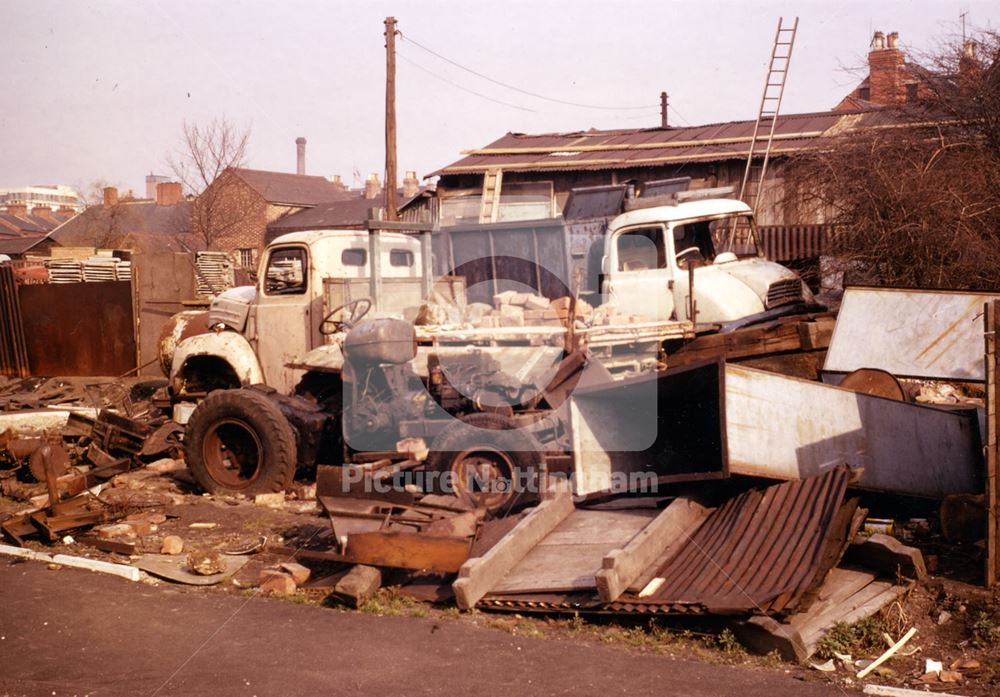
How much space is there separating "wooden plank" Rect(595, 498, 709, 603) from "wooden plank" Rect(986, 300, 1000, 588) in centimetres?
174

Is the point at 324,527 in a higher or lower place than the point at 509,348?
lower

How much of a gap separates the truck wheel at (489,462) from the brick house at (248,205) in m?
29.6

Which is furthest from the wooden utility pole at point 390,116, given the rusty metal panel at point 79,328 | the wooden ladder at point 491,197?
the rusty metal panel at point 79,328

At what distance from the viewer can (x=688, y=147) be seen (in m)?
21.1

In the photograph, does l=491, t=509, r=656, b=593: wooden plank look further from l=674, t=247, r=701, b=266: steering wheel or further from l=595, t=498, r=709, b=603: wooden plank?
l=674, t=247, r=701, b=266: steering wheel

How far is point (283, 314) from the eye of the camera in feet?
32.4

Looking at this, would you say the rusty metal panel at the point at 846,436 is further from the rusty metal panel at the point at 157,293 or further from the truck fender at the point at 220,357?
the rusty metal panel at the point at 157,293

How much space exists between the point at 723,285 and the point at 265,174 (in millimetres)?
42450

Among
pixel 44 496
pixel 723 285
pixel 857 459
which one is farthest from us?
pixel 723 285

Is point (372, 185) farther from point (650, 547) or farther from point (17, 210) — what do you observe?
point (650, 547)

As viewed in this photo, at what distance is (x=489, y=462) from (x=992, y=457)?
3579 millimetres

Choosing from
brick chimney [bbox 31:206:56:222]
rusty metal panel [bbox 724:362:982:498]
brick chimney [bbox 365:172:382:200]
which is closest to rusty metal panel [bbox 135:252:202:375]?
rusty metal panel [bbox 724:362:982:498]

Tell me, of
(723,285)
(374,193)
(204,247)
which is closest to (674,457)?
(723,285)

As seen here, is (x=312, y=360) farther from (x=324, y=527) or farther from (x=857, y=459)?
(x=857, y=459)
